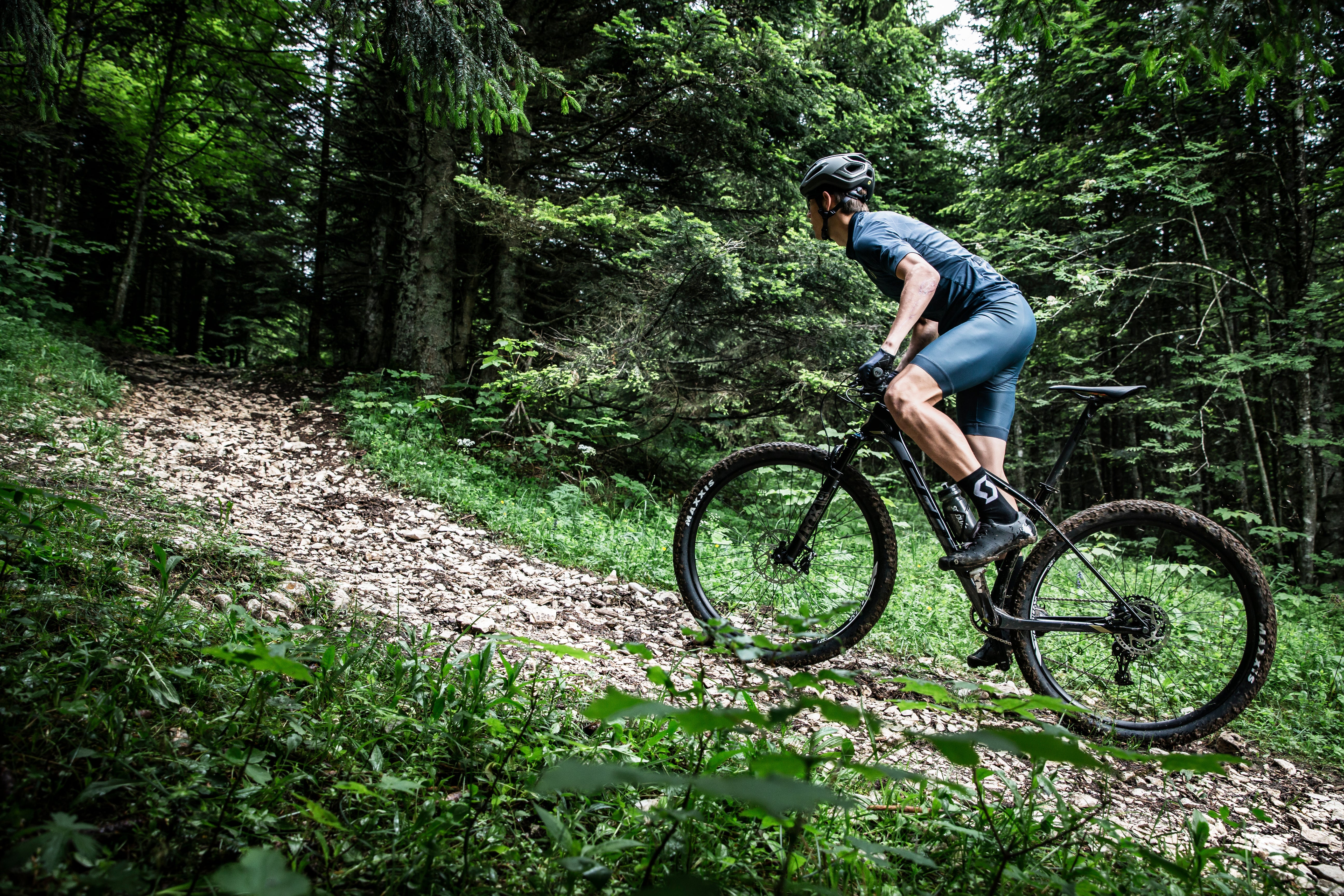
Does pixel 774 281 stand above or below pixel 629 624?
above

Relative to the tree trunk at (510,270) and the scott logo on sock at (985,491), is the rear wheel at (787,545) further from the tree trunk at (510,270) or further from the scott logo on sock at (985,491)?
the tree trunk at (510,270)

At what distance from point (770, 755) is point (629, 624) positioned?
216 cm

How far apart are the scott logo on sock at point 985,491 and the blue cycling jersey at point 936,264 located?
0.74 meters

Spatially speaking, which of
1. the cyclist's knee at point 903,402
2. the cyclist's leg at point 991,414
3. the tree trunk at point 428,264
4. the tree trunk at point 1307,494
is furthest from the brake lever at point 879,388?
the tree trunk at point 1307,494

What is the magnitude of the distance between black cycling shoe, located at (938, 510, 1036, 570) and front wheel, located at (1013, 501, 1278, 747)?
186 millimetres

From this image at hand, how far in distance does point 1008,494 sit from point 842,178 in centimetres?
174

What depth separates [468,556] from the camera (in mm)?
4039

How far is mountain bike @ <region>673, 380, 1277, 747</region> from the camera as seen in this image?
2.54m

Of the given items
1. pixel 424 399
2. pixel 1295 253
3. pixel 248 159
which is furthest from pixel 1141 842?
pixel 248 159

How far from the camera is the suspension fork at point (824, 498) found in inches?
119

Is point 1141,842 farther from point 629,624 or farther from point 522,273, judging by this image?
point 522,273

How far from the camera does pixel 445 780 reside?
4.70ft

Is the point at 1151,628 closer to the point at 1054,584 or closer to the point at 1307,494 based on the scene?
the point at 1054,584

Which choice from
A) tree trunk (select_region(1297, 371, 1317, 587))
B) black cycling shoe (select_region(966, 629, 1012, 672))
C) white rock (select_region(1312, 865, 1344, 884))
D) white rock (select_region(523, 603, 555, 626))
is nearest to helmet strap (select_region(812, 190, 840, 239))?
black cycling shoe (select_region(966, 629, 1012, 672))
